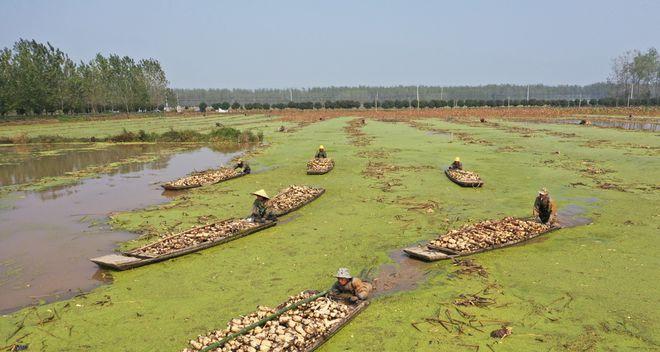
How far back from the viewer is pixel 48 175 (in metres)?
24.8

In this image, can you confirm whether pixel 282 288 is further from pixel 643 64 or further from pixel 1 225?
pixel 643 64

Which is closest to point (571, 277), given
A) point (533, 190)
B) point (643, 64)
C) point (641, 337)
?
point (641, 337)

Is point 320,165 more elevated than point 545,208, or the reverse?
point 320,165

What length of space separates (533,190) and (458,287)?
9829 mm

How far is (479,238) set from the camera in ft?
36.7

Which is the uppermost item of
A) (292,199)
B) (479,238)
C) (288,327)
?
(292,199)

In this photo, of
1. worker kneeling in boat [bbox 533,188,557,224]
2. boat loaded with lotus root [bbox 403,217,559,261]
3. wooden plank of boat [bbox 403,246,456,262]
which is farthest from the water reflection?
worker kneeling in boat [bbox 533,188,557,224]

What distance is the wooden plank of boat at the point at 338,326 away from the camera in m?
6.87

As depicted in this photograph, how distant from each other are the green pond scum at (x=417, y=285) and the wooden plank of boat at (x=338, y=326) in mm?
136

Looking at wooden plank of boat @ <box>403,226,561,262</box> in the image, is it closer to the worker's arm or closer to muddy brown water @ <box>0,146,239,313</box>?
the worker's arm

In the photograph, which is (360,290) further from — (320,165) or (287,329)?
(320,165)

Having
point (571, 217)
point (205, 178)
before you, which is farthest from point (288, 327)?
point (205, 178)

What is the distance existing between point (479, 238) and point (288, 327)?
19.5 feet

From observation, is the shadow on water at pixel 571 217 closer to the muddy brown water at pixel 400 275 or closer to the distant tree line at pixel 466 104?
the muddy brown water at pixel 400 275
